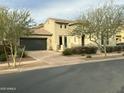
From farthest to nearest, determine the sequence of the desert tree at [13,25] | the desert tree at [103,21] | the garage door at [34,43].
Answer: the garage door at [34,43], the desert tree at [103,21], the desert tree at [13,25]

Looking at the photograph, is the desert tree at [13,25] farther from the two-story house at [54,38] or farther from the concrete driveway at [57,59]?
the two-story house at [54,38]

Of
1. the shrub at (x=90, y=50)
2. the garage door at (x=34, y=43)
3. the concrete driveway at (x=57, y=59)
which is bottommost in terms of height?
the concrete driveway at (x=57, y=59)

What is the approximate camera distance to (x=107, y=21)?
112 ft

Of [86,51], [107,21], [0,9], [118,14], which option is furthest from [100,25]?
[0,9]

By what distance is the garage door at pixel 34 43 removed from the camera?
40.1m

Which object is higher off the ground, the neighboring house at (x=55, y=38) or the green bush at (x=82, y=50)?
the neighboring house at (x=55, y=38)

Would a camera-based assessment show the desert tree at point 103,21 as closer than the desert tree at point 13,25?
No

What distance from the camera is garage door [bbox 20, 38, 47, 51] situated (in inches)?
1578

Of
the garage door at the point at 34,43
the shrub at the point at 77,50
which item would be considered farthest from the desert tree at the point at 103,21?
the garage door at the point at 34,43

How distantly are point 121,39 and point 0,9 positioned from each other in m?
35.8

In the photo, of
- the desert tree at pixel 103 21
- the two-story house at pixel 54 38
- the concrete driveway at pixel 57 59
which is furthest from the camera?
the two-story house at pixel 54 38

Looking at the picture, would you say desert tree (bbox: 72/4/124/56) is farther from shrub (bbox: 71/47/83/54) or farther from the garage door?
the garage door

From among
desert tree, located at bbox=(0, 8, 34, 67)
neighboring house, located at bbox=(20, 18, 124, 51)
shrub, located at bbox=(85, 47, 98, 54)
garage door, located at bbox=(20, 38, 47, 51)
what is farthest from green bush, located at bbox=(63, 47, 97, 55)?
desert tree, located at bbox=(0, 8, 34, 67)

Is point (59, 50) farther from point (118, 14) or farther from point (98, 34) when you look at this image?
point (118, 14)
